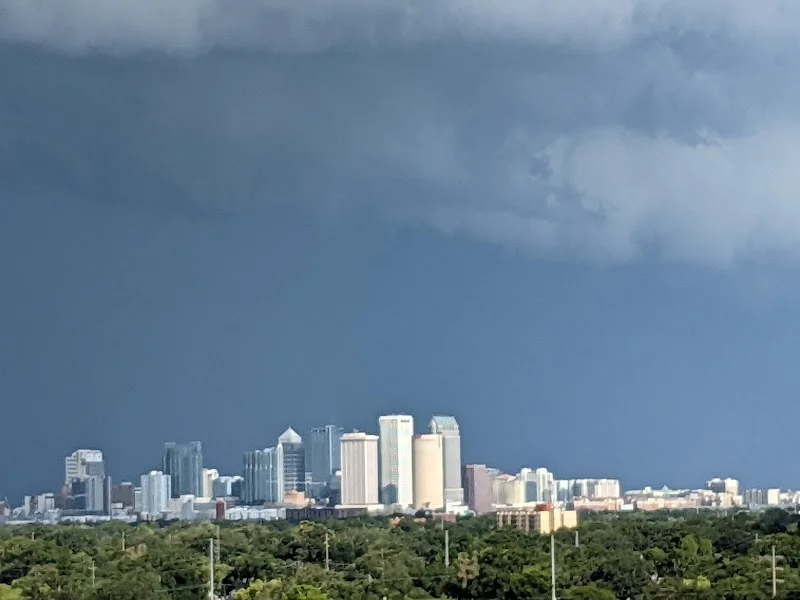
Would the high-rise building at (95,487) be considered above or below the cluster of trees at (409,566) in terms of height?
above

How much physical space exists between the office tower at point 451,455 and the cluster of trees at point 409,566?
139ft

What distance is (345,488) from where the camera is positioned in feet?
245

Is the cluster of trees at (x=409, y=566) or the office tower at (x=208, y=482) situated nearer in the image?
the cluster of trees at (x=409, y=566)

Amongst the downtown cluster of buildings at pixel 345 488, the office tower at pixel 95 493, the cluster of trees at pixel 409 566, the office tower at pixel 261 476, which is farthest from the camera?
the office tower at pixel 261 476

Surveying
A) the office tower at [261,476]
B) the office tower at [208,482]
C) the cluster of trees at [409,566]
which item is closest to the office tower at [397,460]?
the office tower at [261,476]

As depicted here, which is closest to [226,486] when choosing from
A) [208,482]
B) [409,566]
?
[208,482]

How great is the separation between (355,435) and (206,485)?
44.8 feet

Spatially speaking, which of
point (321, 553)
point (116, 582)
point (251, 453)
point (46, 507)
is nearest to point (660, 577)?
point (321, 553)

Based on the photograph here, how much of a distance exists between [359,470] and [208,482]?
15.1 metres

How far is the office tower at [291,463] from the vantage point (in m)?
86.1

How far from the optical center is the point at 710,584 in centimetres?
1941

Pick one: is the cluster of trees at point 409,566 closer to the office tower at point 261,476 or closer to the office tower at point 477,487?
the office tower at point 477,487

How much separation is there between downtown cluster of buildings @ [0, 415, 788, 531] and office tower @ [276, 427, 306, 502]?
0.05 metres

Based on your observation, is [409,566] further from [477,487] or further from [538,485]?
[538,485]
